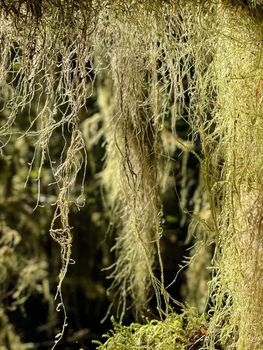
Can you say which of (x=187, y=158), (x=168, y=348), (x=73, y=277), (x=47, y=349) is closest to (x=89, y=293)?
(x=73, y=277)

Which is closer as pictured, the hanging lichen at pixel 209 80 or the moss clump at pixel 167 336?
the hanging lichen at pixel 209 80

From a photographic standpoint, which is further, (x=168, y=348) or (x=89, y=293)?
(x=89, y=293)

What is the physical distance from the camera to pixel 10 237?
108 inches

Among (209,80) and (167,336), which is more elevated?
(209,80)

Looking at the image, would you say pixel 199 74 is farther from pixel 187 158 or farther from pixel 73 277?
pixel 73 277

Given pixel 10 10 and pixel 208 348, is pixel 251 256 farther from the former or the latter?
pixel 10 10

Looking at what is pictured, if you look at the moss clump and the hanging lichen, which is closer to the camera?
the hanging lichen

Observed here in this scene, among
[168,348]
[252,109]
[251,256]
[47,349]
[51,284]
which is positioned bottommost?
[47,349]

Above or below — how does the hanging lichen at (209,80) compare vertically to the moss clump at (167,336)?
above

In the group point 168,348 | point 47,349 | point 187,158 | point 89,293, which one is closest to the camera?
point 168,348

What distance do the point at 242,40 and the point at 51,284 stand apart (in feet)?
8.14

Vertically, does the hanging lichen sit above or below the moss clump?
above

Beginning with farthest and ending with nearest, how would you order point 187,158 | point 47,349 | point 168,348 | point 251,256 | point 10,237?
point 47,349 → point 187,158 → point 10,237 → point 168,348 → point 251,256

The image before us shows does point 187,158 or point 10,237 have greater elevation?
point 187,158
